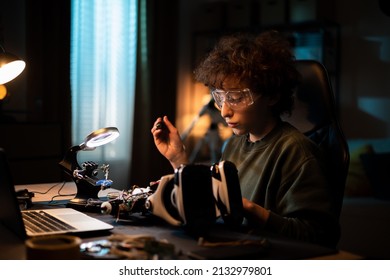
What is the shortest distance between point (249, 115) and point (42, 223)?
2.14ft

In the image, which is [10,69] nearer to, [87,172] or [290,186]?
[87,172]

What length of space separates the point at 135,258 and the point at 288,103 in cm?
83

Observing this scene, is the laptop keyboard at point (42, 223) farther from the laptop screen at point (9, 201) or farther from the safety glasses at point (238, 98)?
the safety glasses at point (238, 98)

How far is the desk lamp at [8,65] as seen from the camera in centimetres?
158

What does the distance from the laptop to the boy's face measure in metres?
0.50

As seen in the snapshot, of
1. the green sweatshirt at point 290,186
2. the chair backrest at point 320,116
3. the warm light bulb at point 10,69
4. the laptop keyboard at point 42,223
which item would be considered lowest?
the laptop keyboard at point 42,223

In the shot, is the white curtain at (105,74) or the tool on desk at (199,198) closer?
the tool on desk at (199,198)

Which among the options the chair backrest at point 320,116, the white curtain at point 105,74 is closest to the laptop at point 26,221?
the chair backrest at point 320,116

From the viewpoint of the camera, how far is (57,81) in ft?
10.7

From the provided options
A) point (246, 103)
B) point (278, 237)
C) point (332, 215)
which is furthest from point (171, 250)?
point (246, 103)

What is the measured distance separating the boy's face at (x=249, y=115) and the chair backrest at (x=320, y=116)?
14 cm

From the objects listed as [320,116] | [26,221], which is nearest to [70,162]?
[26,221]

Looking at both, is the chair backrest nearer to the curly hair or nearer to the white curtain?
the curly hair

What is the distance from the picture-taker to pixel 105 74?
3.62 m
